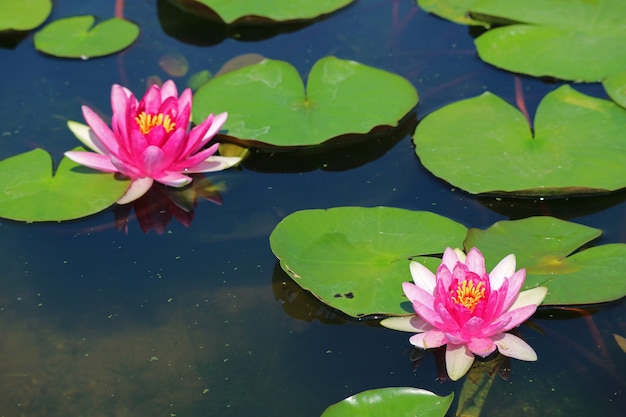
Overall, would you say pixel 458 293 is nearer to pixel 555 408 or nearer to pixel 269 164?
pixel 555 408

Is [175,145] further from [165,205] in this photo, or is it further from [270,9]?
[270,9]

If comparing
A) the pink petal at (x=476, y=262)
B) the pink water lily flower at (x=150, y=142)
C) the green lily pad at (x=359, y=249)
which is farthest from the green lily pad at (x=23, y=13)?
the pink petal at (x=476, y=262)

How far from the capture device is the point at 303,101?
4.00 meters

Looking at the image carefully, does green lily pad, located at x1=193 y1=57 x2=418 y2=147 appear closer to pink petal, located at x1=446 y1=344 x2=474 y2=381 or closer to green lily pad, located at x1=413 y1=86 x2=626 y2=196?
green lily pad, located at x1=413 y1=86 x2=626 y2=196

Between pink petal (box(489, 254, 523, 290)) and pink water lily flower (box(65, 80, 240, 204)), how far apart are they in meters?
1.41

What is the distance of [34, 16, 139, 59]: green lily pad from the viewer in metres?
4.58

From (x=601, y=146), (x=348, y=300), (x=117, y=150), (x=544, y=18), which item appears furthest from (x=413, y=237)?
(x=544, y=18)

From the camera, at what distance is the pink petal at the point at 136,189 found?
11.5 feet

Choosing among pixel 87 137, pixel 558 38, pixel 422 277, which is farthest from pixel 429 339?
pixel 558 38

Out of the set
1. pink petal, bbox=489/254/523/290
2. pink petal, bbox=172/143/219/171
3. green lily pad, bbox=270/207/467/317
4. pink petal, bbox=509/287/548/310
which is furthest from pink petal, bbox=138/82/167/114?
pink petal, bbox=509/287/548/310

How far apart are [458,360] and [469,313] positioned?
17 centimetres

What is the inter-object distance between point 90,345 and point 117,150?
1041 mm

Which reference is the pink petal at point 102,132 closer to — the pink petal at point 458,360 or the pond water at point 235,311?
the pond water at point 235,311

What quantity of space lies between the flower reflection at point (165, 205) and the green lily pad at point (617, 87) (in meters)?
2.01
